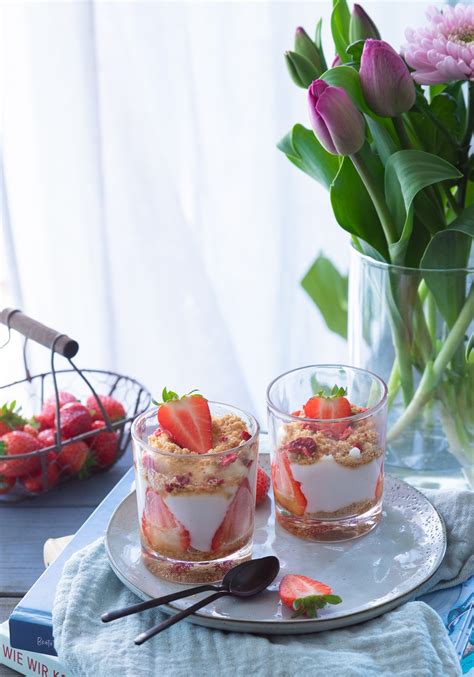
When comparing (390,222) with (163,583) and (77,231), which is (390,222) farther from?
(77,231)

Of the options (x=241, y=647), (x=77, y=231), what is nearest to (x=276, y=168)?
(x=77, y=231)

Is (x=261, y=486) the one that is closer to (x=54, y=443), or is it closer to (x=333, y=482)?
(x=333, y=482)

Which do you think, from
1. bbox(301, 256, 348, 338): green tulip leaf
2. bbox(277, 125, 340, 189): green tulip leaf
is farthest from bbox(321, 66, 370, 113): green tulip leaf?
bbox(301, 256, 348, 338): green tulip leaf

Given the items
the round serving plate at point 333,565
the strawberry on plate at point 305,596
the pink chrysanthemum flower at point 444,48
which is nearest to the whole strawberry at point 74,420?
the round serving plate at point 333,565

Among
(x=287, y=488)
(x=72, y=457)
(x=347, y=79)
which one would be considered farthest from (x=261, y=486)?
(x=347, y=79)

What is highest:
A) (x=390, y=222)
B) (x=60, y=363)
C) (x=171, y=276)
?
(x=390, y=222)

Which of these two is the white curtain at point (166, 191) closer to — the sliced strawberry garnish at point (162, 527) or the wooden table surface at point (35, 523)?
the wooden table surface at point (35, 523)
